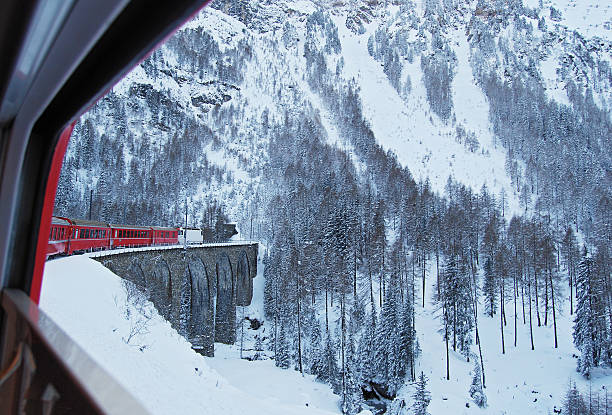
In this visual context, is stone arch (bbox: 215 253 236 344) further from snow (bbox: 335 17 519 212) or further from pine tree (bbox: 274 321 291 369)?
snow (bbox: 335 17 519 212)

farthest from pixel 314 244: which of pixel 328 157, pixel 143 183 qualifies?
pixel 143 183

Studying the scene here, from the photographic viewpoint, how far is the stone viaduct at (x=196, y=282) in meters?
20.7

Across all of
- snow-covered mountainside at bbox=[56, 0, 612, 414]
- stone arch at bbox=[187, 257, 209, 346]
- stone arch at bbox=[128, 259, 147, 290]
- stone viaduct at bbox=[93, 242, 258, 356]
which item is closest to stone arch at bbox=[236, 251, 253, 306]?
stone viaduct at bbox=[93, 242, 258, 356]

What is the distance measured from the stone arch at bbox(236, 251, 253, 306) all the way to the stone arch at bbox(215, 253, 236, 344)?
4.45m

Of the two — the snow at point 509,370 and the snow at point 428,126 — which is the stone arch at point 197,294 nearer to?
the snow at point 509,370

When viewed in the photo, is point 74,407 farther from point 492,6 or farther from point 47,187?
point 492,6

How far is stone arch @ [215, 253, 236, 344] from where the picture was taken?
117 feet

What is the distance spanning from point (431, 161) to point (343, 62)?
64.1m

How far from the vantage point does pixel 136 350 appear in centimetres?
952

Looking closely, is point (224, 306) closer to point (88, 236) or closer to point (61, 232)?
point (88, 236)

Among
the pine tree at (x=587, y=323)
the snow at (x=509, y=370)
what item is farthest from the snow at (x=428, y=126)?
the pine tree at (x=587, y=323)

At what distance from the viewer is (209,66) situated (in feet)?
438

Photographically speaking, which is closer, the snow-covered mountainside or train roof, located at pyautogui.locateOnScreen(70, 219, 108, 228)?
train roof, located at pyautogui.locateOnScreen(70, 219, 108, 228)

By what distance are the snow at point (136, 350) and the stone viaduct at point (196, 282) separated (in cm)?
485
